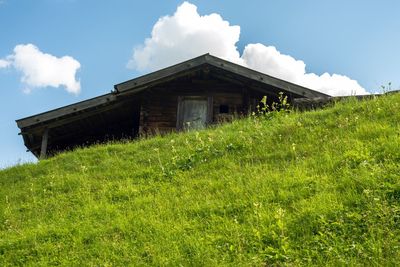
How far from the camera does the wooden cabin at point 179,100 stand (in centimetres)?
1648

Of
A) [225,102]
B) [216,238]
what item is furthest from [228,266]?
[225,102]

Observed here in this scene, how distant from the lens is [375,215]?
5.31 meters

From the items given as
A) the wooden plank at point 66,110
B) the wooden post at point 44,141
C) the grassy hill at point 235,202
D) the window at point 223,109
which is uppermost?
the window at point 223,109

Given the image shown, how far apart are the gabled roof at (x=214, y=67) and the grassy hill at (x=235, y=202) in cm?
526

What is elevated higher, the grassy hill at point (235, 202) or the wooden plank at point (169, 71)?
the wooden plank at point (169, 71)

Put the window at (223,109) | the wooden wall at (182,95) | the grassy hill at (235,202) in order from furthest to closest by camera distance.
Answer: the window at (223,109)
the wooden wall at (182,95)
the grassy hill at (235,202)

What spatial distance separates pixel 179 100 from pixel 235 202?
11.2 metres

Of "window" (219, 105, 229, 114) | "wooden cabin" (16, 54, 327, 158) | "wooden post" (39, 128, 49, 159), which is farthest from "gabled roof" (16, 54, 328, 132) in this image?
"window" (219, 105, 229, 114)

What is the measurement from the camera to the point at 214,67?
55.5ft

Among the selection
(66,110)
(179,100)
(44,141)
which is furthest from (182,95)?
(44,141)

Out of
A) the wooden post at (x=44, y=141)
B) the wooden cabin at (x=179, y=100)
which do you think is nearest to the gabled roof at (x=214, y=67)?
the wooden cabin at (x=179, y=100)

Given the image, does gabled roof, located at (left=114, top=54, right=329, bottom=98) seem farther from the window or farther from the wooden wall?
the window

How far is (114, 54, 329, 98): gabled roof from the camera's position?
15.9 meters

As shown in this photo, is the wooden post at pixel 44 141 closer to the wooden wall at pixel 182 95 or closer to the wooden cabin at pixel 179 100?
the wooden cabin at pixel 179 100
